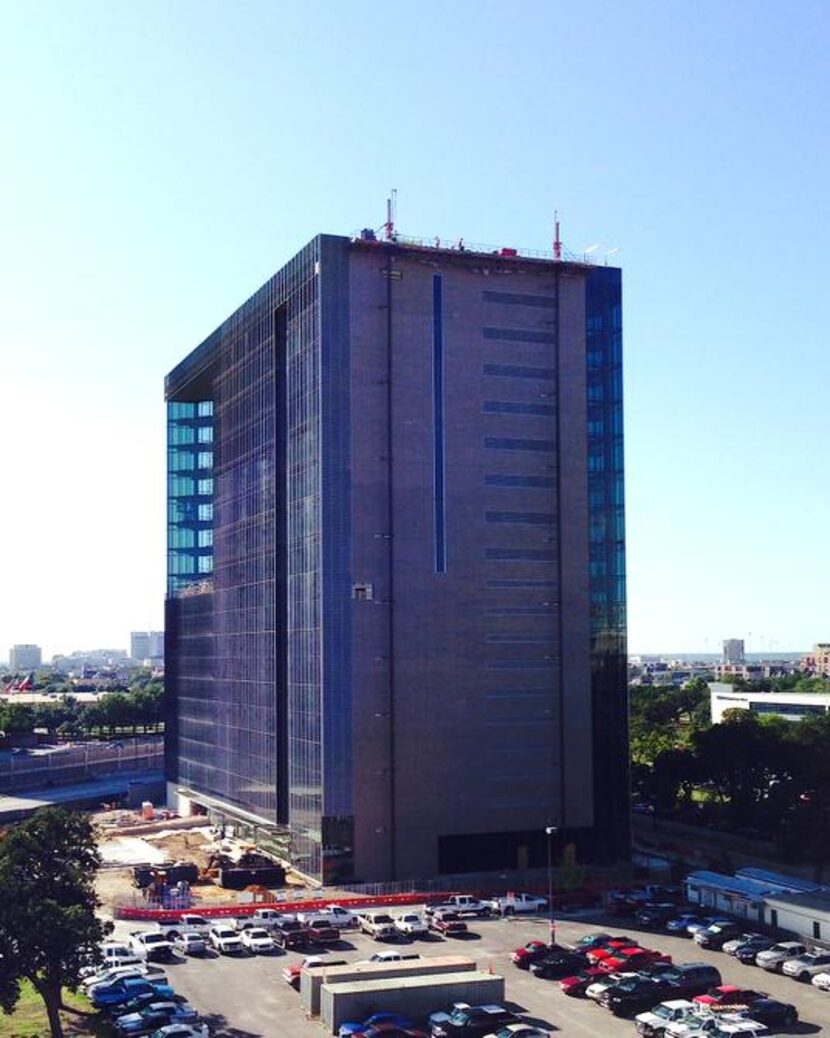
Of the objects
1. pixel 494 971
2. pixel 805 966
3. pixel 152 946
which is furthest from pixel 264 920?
pixel 805 966

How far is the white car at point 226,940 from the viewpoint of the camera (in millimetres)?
65312

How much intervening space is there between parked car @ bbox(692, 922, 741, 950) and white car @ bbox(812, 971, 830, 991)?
25.2 ft

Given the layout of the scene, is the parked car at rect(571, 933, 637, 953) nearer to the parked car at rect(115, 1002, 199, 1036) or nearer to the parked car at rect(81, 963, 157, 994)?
the parked car at rect(81, 963, 157, 994)

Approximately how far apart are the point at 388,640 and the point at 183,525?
59.0 metres

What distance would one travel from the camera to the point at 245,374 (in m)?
110

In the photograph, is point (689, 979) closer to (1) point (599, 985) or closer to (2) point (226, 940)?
(1) point (599, 985)

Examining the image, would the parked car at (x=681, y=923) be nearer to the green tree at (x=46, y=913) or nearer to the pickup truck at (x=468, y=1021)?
the pickup truck at (x=468, y=1021)

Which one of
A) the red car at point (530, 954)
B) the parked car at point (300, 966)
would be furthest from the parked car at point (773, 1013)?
the parked car at point (300, 966)

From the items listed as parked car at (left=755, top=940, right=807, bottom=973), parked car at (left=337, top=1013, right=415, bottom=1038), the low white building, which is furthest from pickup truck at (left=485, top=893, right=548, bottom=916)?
parked car at (left=337, top=1013, right=415, bottom=1038)

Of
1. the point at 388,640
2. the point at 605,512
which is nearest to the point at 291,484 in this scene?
the point at 388,640

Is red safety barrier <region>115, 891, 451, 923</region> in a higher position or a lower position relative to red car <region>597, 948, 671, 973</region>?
lower

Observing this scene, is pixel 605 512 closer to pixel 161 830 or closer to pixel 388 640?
pixel 388 640

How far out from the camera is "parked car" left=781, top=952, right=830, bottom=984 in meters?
59.8

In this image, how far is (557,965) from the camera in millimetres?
60438
